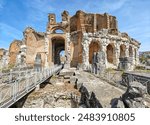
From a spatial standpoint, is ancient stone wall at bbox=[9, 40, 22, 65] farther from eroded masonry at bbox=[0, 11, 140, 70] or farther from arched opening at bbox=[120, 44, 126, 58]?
arched opening at bbox=[120, 44, 126, 58]

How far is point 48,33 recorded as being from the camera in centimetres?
2944

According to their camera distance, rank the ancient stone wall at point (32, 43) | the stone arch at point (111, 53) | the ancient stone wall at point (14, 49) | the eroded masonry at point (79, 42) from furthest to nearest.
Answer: the ancient stone wall at point (14, 49)
the ancient stone wall at point (32, 43)
the stone arch at point (111, 53)
the eroded masonry at point (79, 42)

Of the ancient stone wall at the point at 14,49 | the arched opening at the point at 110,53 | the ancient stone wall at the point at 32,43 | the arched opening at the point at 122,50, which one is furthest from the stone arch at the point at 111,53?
the ancient stone wall at the point at 14,49

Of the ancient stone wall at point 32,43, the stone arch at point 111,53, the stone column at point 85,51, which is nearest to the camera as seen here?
the stone column at point 85,51

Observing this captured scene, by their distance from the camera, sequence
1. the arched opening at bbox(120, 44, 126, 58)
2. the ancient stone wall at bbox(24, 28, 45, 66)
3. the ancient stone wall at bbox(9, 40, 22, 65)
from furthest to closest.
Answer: the ancient stone wall at bbox(9, 40, 22, 65)
the ancient stone wall at bbox(24, 28, 45, 66)
the arched opening at bbox(120, 44, 126, 58)

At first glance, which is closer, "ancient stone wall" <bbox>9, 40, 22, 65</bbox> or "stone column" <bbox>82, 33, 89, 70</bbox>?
"stone column" <bbox>82, 33, 89, 70</bbox>

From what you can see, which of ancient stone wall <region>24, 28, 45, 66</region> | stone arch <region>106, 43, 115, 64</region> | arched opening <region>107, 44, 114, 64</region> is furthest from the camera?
ancient stone wall <region>24, 28, 45, 66</region>

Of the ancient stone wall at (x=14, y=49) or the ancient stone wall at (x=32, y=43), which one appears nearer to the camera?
the ancient stone wall at (x=32, y=43)

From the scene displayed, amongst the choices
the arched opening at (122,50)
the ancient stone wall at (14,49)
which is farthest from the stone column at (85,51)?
the ancient stone wall at (14,49)

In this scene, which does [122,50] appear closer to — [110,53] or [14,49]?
[110,53]

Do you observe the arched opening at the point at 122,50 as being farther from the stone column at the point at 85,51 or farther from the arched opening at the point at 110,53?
the stone column at the point at 85,51

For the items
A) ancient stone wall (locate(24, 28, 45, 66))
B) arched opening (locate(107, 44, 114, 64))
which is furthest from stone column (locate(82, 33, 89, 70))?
ancient stone wall (locate(24, 28, 45, 66))

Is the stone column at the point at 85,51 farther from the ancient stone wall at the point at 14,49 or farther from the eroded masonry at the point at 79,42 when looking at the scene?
the ancient stone wall at the point at 14,49

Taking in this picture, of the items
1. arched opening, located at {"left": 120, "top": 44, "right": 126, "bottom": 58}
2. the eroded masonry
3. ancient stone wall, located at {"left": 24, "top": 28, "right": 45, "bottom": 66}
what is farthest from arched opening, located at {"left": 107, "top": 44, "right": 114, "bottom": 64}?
ancient stone wall, located at {"left": 24, "top": 28, "right": 45, "bottom": 66}
